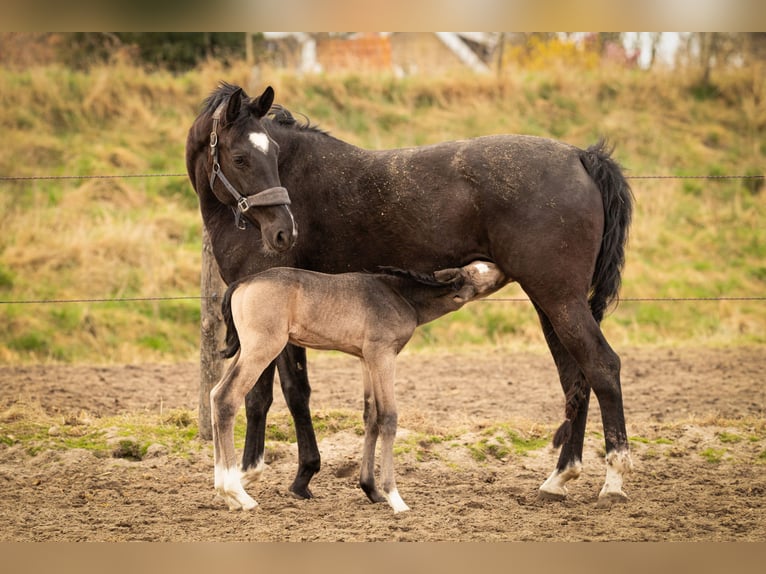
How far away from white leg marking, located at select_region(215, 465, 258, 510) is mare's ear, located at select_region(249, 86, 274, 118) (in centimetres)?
232

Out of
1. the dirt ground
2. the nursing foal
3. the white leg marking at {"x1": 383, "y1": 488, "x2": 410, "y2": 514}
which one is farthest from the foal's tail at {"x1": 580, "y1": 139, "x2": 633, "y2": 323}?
the white leg marking at {"x1": 383, "y1": 488, "x2": 410, "y2": 514}

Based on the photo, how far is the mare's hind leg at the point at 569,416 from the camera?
21.0 ft

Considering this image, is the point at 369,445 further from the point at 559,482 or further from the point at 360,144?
the point at 360,144

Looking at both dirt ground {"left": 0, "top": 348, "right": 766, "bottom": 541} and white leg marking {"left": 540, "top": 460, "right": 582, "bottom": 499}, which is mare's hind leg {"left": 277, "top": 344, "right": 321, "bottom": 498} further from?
white leg marking {"left": 540, "top": 460, "right": 582, "bottom": 499}

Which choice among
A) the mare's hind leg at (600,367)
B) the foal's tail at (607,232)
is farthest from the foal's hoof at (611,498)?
the foal's tail at (607,232)

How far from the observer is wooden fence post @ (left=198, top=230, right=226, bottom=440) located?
790cm

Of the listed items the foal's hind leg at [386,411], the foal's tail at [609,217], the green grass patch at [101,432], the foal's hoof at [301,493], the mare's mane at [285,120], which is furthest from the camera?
the green grass patch at [101,432]

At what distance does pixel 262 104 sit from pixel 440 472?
3007mm

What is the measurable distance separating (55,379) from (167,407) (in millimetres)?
1773

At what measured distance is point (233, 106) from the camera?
612 cm

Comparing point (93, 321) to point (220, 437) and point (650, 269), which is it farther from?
point (650, 269)

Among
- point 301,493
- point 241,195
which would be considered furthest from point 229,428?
point 241,195

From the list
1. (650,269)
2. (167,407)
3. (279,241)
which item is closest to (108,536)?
(279,241)

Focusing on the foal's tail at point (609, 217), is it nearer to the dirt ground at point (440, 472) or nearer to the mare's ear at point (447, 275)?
the mare's ear at point (447, 275)
